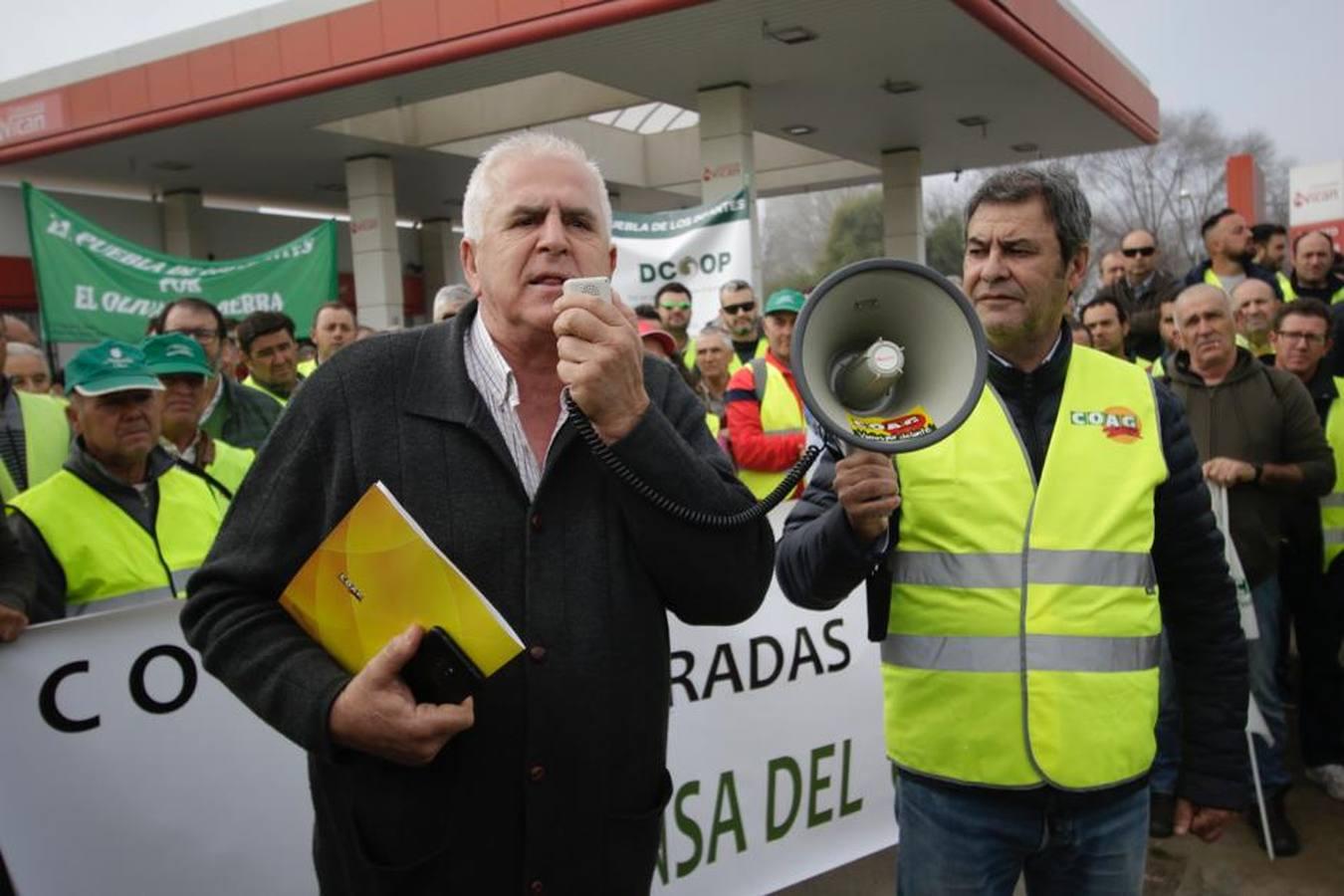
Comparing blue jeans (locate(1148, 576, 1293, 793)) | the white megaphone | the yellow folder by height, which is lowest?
blue jeans (locate(1148, 576, 1293, 793))

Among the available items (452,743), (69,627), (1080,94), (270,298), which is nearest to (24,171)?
(270,298)

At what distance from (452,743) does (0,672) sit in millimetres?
1811

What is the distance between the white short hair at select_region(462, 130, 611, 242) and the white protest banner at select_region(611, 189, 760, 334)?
6302 millimetres

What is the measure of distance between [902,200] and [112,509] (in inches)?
585

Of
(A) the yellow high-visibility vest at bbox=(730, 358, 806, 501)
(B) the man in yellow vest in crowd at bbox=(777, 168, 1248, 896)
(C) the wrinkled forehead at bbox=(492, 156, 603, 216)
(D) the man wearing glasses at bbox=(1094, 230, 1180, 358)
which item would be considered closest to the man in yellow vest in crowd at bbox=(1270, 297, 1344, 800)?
(D) the man wearing glasses at bbox=(1094, 230, 1180, 358)

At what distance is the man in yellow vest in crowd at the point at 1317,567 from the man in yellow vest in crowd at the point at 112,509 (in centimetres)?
440

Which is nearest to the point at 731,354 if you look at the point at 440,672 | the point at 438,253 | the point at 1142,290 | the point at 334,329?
the point at 334,329

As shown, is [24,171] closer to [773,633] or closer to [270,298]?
[270,298]

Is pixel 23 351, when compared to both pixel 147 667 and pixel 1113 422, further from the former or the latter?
pixel 1113 422

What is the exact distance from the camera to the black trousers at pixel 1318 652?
464cm

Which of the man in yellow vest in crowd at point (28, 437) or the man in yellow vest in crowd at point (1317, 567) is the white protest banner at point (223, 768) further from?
the man in yellow vest in crowd at point (1317, 567)

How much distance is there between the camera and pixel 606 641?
5.41 feet

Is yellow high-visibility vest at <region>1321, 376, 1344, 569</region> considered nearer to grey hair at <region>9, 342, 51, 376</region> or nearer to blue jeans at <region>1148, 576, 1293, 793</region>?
blue jeans at <region>1148, 576, 1293, 793</region>

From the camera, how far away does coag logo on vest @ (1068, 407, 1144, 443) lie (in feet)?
6.98
